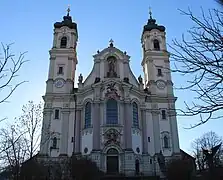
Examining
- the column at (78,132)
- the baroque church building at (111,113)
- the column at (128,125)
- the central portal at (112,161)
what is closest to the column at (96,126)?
the baroque church building at (111,113)

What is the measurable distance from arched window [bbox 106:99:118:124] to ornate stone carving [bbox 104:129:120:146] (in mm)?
1568

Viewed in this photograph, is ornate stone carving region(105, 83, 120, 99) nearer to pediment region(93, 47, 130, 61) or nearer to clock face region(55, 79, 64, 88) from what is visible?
pediment region(93, 47, 130, 61)

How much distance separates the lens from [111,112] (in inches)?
1531

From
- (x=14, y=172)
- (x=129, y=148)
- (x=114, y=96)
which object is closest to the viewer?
(x=14, y=172)

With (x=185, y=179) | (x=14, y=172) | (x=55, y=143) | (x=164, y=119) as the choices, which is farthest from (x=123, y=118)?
(x=14, y=172)

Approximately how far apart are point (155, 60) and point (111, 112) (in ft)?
45.1

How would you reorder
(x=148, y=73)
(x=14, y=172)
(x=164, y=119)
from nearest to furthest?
(x=14, y=172)
(x=164, y=119)
(x=148, y=73)

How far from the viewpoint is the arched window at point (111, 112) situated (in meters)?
38.3

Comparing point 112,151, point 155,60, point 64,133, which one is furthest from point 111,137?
point 155,60

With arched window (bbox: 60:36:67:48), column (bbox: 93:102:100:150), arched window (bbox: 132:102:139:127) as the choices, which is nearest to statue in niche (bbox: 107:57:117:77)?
arched window (bbox: 132:102:139:127)

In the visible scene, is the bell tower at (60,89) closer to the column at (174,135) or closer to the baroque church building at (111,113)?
the baroque church building at (111,113)

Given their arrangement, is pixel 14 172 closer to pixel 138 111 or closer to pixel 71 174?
pixel 71 174

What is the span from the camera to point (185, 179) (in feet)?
91.6

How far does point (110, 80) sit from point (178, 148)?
13519 millimetres
